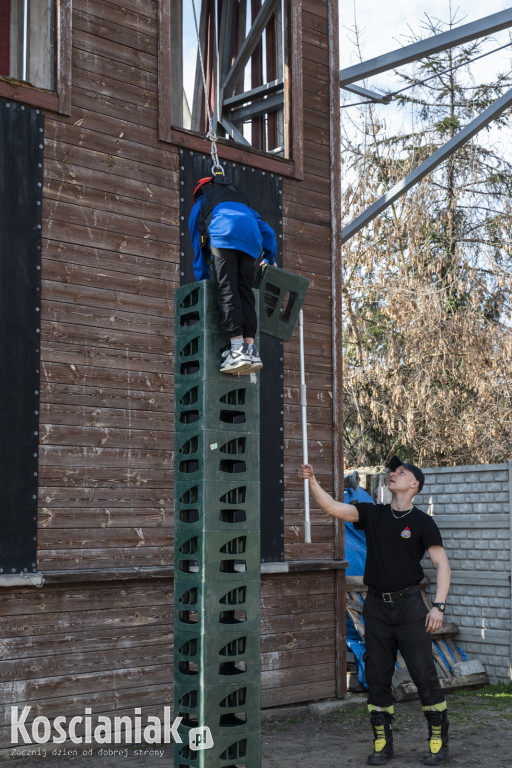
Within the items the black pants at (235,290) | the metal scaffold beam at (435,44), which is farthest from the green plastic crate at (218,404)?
the metal scaffold beam at (435,44)

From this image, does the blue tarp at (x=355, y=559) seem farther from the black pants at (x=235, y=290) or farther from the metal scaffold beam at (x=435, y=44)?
the black pants at (x=235, y=290)

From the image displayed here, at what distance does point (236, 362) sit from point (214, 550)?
101 centimetres

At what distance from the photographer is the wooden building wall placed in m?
7.11

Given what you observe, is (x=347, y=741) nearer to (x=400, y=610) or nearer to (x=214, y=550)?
(x=400, y=610)

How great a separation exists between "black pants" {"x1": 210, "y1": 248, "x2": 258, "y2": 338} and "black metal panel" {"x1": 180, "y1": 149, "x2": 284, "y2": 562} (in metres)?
3.10

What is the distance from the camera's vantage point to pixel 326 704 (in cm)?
859

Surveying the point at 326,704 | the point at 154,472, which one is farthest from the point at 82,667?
the point at 326,704

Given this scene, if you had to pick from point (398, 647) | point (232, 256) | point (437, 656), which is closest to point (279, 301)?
point (232, 256)

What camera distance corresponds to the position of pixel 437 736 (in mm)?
6734

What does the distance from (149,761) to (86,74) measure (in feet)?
18.0

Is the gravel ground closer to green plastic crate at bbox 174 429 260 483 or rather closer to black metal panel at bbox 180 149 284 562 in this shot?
black metal panel at bbox 180 149 284 562

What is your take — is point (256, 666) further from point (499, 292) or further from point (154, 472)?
point (499, 292)

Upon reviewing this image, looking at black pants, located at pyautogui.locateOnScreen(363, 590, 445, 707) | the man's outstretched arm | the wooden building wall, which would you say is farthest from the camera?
the wooden building wall

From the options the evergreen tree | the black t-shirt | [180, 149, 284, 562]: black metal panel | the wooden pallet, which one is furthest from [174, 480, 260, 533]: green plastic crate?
the evergreen tree
